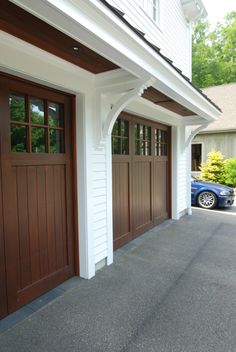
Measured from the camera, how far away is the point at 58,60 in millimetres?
2391

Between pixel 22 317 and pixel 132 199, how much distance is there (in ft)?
8.42

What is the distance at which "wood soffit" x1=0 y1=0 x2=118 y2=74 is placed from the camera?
1610 mm

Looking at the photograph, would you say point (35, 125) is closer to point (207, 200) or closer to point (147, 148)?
point (147, 148)

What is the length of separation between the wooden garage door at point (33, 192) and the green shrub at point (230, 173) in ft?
31.4

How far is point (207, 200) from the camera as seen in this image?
24.2ft

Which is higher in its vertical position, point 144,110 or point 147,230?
point 144,110

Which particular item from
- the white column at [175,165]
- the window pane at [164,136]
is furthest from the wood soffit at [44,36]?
the white column at [175,165]

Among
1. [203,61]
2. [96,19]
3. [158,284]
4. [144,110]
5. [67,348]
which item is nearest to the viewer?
[96,19]

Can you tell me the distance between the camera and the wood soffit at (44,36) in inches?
63.4

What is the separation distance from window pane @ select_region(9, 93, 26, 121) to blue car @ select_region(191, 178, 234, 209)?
20.1 feet

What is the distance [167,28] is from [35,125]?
429cm

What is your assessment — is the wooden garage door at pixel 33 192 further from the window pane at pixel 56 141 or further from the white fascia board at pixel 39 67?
the white fascia board at pixel 39 67

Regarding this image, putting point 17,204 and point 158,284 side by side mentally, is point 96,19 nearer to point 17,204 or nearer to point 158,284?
point 17,204

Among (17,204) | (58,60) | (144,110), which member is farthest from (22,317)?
(144,110)
